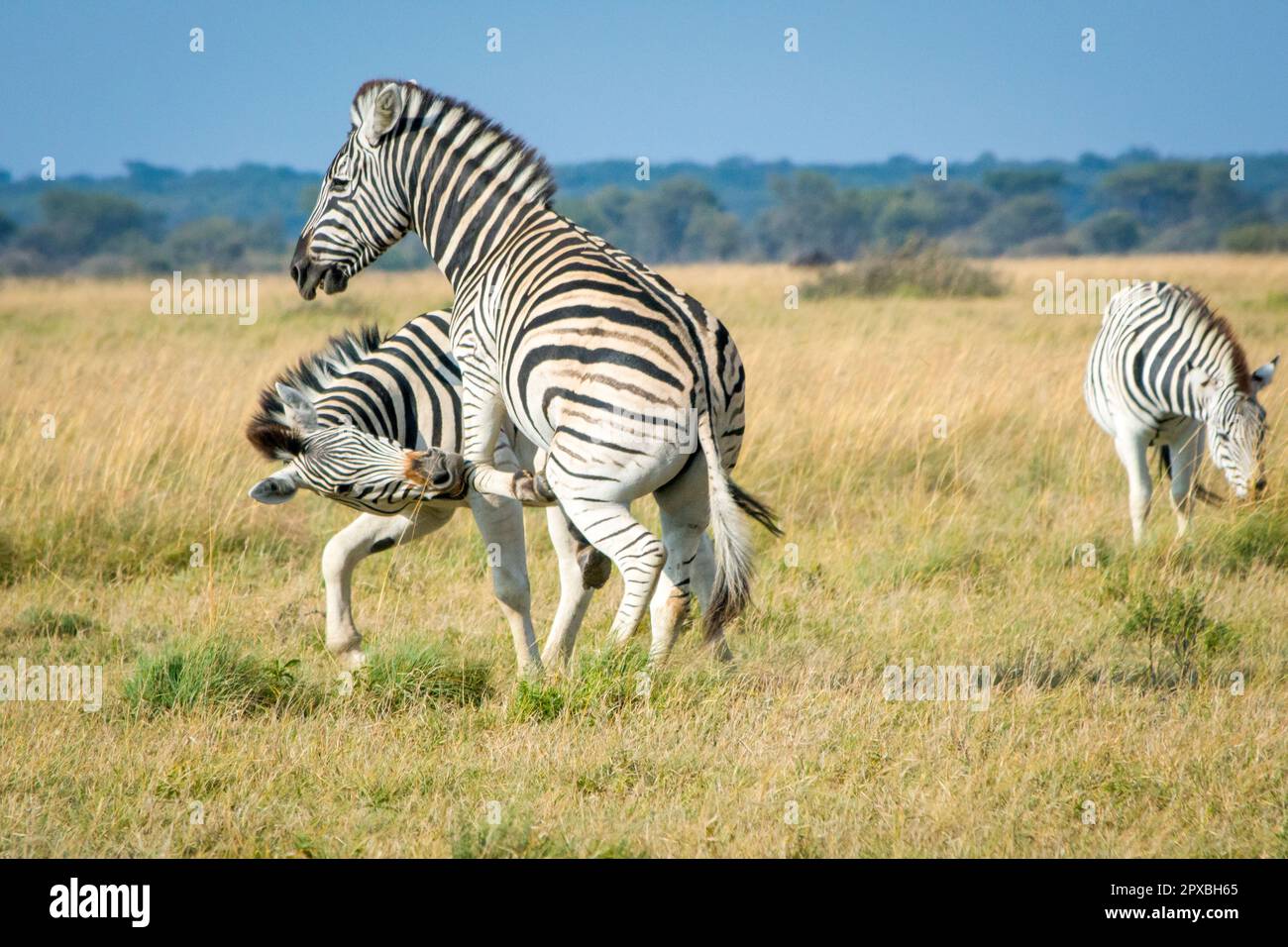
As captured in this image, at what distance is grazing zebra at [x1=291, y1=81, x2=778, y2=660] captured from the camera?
15.2 feet

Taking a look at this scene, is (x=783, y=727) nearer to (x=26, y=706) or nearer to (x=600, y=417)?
(x=600, y=417)

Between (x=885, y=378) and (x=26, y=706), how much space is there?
27.0 ft

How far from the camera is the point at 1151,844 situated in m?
4.05

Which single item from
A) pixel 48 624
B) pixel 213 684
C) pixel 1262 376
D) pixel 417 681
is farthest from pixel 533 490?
pixel 1262 376

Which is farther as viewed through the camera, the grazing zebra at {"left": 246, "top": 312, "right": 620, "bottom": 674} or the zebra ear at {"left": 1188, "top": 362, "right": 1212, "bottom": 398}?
the zebra ear at {"left": 1188, "top": 362, "right": 1212, "bottom": 398}

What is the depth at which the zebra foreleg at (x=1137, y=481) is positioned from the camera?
7.86 m

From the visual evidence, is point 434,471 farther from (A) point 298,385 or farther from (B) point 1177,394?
(B) point 1177,394

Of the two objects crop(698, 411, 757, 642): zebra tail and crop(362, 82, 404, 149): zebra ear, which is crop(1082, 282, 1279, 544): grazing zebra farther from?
crop(362, 82, 404, 149): zebra ear

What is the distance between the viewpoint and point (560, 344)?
15.4ft

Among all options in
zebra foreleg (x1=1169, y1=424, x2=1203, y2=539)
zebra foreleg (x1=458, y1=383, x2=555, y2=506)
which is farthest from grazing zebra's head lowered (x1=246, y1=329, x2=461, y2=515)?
zebra foreleg (x1=1169, y1=424, x2=1203, y2=539)

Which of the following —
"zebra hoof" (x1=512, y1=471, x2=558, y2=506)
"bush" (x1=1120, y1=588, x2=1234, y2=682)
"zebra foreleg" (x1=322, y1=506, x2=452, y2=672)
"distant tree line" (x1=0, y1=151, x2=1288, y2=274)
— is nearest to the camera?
"zebra hoof" (x1=512, y1=471, x2=558, y2=506)

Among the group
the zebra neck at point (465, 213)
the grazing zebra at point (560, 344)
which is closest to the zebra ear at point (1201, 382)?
the grazing zebra at point (560, 344)

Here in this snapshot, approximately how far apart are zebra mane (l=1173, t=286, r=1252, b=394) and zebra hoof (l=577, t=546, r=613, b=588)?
4.37 metres
